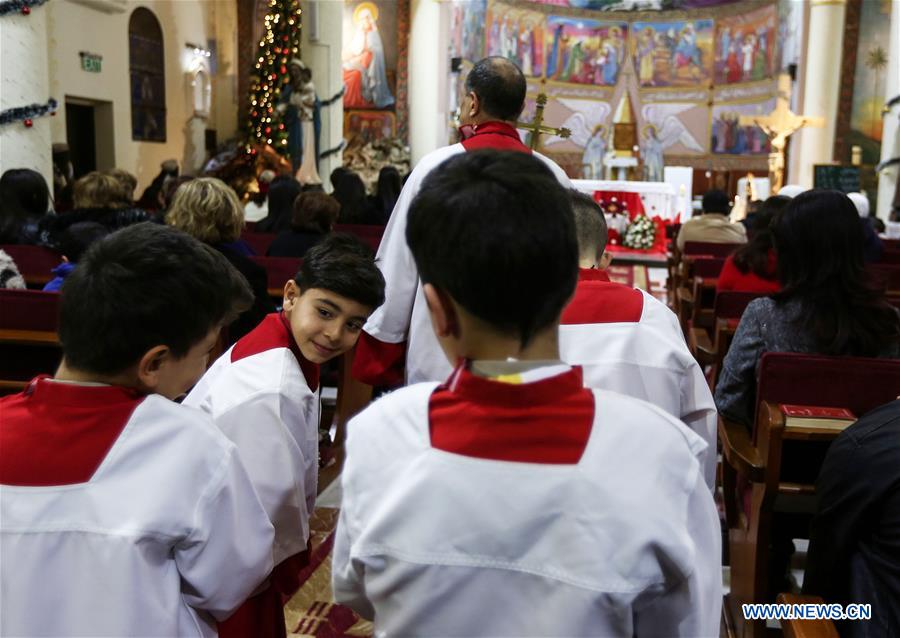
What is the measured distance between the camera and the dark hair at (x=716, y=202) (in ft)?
24.1

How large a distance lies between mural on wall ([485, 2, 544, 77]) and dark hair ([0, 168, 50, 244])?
14.6 metres

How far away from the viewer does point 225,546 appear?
1266mm

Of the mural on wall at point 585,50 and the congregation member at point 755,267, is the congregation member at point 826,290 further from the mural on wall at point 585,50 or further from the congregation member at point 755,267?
the mural on wall at point 585,50

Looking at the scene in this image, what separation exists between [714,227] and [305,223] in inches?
163

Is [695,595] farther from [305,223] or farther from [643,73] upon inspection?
[643,73]

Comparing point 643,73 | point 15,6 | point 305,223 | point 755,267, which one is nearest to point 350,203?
point 305,223

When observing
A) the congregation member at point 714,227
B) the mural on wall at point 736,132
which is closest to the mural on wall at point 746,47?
the mural on wall at point 736,132

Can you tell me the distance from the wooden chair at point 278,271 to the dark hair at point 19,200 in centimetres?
142

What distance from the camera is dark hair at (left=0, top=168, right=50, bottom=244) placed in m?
4.70

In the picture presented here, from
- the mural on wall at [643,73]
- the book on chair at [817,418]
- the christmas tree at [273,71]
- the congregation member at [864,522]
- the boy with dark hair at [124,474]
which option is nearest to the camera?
the boy with dark hair at [124,474]

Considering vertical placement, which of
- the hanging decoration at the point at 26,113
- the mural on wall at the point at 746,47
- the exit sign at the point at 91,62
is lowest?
the hanging decoration at the point at 26,113

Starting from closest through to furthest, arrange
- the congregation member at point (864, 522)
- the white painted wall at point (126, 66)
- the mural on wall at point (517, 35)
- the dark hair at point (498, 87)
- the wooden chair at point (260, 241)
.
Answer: the congregation member at point (864, 522), the dark hair at point (498, 87), the wooden chair at point (260, 241), the white painted wall at point (126, 66), the mural on wall at point (517, 35)

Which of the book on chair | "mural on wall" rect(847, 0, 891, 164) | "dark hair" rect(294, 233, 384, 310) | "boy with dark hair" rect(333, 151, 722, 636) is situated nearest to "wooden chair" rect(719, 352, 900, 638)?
the book on chair

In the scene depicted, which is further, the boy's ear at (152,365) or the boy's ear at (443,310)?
the boy's ear at (152,365)
